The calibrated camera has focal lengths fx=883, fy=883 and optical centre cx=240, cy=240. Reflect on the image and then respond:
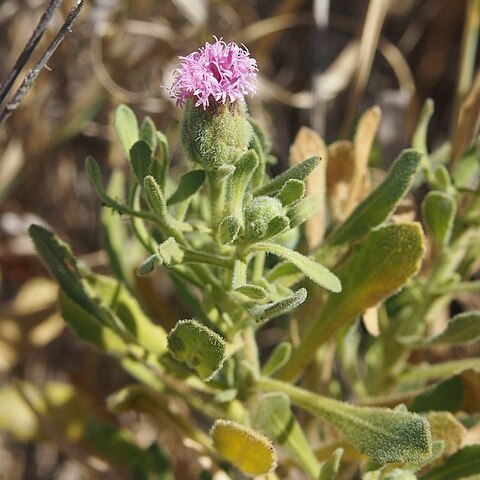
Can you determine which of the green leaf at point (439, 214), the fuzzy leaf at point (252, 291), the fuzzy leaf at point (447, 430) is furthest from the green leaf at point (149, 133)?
the fuzzy leaf at point (447, 430)

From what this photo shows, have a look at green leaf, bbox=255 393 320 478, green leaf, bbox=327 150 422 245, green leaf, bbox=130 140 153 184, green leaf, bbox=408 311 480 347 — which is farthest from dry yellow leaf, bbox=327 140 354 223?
green leaf, bbox=130 140 153 184

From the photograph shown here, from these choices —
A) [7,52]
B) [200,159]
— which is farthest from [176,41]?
[200,159]

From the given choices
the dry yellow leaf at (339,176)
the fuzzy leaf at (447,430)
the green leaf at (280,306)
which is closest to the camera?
the green leaf at (280,306)

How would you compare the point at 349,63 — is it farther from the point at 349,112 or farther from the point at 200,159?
the point at 200,159

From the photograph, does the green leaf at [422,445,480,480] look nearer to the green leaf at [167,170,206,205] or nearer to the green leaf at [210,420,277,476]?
the green leaf at [210,420,277,476]

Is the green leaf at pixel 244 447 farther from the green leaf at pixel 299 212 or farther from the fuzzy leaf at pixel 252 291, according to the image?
the green leaf at pixel 299 212
